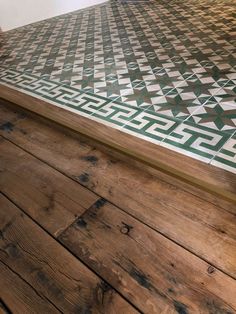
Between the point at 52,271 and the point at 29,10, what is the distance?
181 inches

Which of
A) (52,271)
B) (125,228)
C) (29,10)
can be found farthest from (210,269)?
(29,10)

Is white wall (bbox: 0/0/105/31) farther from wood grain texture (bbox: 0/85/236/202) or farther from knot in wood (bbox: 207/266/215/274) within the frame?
knot in wood (bbox: 207/266/215/274)

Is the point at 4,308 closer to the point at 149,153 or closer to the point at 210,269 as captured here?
the point at 210,269

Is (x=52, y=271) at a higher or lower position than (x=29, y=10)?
lower

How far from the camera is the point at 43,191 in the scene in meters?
Answer: 1.36

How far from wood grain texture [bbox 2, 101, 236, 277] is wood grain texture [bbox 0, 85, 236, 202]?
0.08 m

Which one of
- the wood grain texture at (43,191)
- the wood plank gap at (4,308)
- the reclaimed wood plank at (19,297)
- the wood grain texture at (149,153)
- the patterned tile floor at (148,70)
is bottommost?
the patterned tile floor at (148,70)

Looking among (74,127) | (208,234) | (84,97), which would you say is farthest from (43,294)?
(84,97)

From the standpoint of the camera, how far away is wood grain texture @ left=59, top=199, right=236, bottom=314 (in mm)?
881

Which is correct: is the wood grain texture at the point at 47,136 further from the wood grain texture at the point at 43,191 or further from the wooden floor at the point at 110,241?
the wood grain texture at the point at 43,191

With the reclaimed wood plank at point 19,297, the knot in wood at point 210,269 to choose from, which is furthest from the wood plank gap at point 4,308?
the knot in wood at point 210,269

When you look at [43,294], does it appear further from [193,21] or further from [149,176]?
[193,21]

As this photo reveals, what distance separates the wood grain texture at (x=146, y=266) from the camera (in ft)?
2.89

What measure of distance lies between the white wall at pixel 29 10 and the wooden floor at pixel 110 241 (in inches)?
144
